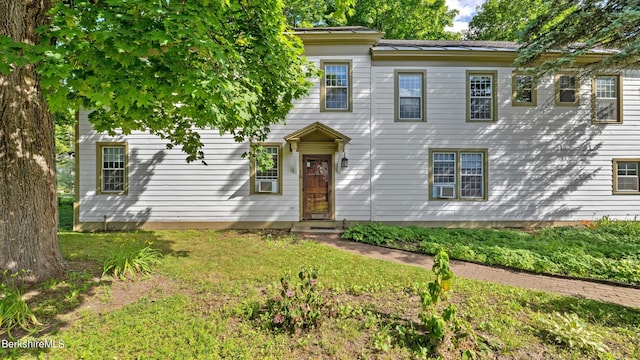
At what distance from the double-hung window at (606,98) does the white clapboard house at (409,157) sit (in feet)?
0.14

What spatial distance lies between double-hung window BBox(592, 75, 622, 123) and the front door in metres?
9.41

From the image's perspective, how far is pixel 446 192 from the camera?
341 inches

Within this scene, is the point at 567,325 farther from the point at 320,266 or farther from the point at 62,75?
the point at 62,75

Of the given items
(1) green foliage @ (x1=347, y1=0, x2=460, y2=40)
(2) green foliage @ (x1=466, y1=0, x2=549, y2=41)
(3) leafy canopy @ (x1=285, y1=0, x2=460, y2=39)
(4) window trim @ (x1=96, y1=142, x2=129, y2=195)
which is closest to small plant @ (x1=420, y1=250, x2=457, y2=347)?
(4) window trim @ (x1=96, y1=142, x2=129, y2=195)

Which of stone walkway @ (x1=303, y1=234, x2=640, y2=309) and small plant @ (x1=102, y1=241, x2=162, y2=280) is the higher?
small plant @ (x1=102, y1=241, x2=162, y2=280)

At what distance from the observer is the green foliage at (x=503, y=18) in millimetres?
15094

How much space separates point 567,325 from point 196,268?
559 centimetres

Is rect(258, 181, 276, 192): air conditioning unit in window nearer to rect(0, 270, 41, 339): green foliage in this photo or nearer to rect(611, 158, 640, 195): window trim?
rect(0, 270, 41, 339): green foliage

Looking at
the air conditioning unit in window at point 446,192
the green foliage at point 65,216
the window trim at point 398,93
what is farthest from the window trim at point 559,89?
the green foliage at point 65,216

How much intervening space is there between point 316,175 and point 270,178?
1.57 m

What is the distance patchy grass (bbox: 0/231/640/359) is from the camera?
8.78 feet

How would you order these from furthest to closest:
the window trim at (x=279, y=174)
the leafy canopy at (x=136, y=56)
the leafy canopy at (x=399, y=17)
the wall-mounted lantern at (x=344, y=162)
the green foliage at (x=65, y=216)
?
the leafy canopy at (x=399, y=17) → the green foliage at (x=65, y=216) → the window trim at (x=279, y=174) → the wall-mounted lantern at (x=344, y=162) → the leafy canopy at (x=136, y=56)

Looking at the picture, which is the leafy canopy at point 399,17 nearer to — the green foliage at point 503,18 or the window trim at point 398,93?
the green foliage at point 503,18

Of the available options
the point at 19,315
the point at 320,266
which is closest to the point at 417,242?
the point at 320,266
